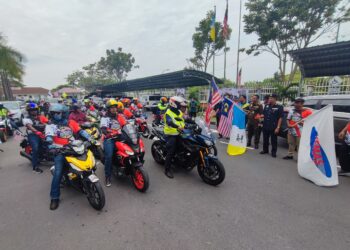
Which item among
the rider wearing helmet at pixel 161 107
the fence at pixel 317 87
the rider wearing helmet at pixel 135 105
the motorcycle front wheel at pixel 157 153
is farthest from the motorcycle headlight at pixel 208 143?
the fence at pixel 317 87

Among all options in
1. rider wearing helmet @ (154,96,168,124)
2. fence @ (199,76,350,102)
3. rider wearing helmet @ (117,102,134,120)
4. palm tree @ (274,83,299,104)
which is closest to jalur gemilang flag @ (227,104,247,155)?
rider wearing helmet @ (117,102,134,120)

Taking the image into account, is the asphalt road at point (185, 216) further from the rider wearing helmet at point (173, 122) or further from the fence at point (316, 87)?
the fence at point (316, 87)

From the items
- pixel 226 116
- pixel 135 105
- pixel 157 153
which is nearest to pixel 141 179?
pixel 157 153

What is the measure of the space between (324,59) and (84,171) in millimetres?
9664

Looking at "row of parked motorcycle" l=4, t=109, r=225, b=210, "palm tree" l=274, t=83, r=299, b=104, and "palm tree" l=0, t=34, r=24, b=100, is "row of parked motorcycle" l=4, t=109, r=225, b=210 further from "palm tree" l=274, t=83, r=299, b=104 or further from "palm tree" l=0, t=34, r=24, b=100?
"palm tree" l=0, t=34, r=24, b=100

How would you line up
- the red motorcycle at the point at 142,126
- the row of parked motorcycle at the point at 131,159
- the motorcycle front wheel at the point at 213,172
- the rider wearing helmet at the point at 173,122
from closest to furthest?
the row of parked motorcycle at the point at 131,159 < the motorcycle front wheel at the point at 213,172 < the rider wearing helmet at the point at 173,122 < the red motorcycle at the point at 142,126

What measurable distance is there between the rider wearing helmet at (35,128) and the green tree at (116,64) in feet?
178

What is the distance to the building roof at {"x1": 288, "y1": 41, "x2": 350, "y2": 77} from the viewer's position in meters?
7.30

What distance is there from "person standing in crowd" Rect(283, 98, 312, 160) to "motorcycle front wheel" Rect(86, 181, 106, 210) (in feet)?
15.9

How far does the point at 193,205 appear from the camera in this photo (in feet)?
10.5

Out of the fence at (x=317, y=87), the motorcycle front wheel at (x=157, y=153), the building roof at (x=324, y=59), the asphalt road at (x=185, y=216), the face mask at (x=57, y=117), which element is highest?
the building roof at (x=324, y=59)

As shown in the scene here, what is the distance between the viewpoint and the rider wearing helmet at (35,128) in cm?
435

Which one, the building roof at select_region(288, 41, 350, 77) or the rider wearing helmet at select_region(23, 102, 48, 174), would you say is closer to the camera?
the rider wearing helmet at select_region(23, 102, 48, 174)

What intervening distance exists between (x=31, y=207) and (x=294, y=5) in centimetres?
1799
